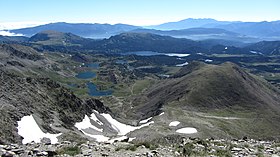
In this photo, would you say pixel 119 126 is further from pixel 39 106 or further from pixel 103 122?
pixel 39 106

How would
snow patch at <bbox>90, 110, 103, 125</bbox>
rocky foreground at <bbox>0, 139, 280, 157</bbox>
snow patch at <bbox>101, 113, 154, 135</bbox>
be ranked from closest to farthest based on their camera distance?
1. rocky foreground at <bbox>0, 139, 280, 157</bbox>
2. snow patch at <bbox>101, 113, 154, 135</bbox>
3. snow patch at <bbox>90, 110, 103, 125</bbox>

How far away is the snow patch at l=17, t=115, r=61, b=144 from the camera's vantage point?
82925 millimetres

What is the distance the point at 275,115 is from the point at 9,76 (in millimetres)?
138219

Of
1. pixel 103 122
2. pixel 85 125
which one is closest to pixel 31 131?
pixel 85 125

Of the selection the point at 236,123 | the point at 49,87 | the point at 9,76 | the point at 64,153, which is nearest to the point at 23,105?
the point at 9,76

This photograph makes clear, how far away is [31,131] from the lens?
86.5 meters

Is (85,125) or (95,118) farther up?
(85,125)

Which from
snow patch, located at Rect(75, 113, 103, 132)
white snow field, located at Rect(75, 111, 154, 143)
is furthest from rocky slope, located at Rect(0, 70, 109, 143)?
white snow field, located at Rect(75, 111, 154, 143)

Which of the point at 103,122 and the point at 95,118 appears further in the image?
the point at 95,118

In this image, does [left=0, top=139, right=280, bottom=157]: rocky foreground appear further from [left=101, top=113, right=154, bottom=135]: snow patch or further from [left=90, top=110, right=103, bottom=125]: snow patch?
[left=90, top=110, right=103, bottom=125]: snow patch

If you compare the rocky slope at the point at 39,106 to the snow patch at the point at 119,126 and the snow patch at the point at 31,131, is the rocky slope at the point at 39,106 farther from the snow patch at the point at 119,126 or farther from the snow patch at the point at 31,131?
the snow patch at the point at 119,126

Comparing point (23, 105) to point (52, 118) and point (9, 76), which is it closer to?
point (52, 118)

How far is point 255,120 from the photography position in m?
170

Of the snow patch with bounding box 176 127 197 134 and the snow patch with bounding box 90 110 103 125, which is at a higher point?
the snow patch with bounding box 90 110 103 125
